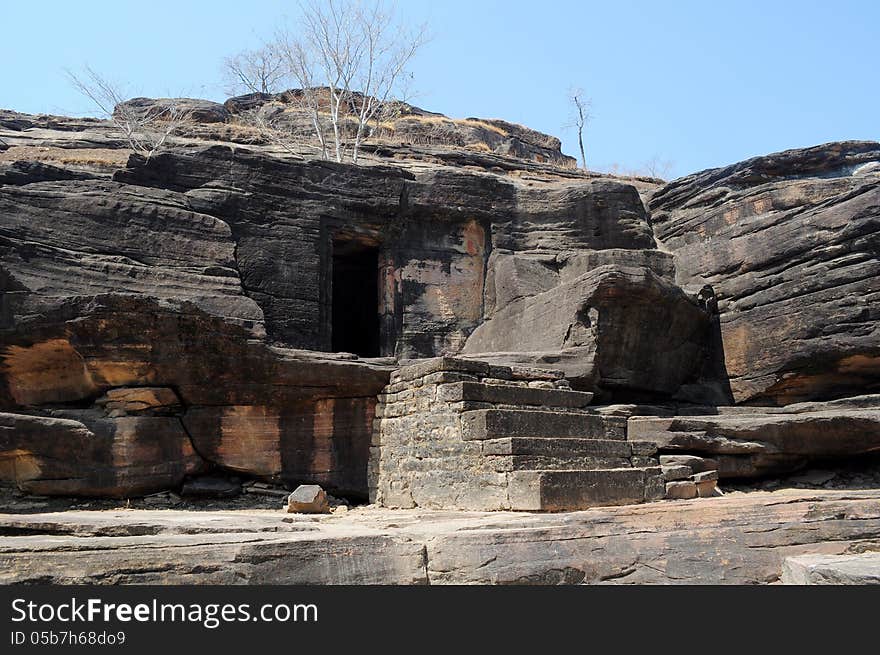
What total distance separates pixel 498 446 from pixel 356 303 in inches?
343

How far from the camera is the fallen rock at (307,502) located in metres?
7.85

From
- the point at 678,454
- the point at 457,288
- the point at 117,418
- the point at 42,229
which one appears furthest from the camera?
the point at 457,288

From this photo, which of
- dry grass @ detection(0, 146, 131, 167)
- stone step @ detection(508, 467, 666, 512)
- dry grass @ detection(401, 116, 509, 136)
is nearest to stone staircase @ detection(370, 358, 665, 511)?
stone step @ detection(508, 467, 666, 512)

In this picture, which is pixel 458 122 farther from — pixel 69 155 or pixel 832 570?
pixel 832 570

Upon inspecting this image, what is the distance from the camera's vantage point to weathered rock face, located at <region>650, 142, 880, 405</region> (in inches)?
415

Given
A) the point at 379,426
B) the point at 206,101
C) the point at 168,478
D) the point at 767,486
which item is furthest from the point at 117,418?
the point at 206,101

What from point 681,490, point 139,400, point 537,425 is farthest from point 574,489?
point 139,400

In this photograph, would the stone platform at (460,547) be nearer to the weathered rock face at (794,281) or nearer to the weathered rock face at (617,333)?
the weathered rock face at (617,333)

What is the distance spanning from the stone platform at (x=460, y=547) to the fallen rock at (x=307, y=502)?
1409mm

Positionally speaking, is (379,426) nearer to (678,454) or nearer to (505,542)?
(678,454)

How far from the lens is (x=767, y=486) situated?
31.9 feet

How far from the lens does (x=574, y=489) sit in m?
6.84

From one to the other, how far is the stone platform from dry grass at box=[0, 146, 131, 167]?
42.7ft

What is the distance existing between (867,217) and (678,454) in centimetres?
464
